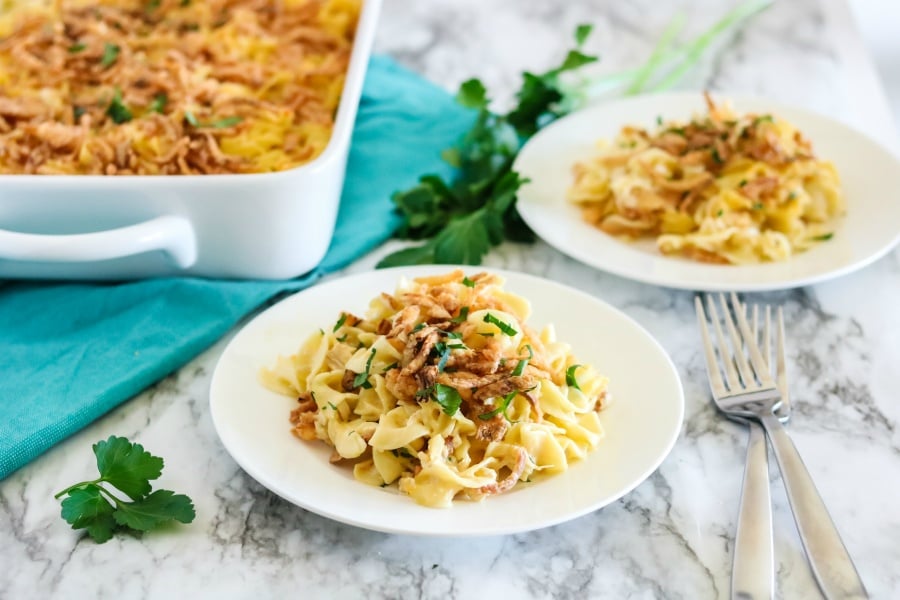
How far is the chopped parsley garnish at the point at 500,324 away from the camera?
6.56 feet

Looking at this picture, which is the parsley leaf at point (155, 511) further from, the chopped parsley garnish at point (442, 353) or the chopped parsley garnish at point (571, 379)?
the chopped parsley garnish at point (571, 379)

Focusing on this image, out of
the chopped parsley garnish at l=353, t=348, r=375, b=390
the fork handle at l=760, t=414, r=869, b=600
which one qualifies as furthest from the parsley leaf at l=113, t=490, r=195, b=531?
the fork handle at l=760, t=414, r=869, b=600

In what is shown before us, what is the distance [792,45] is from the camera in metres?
3.98

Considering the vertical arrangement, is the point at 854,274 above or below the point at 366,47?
below

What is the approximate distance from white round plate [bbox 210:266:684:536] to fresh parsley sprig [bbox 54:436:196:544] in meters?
0.14

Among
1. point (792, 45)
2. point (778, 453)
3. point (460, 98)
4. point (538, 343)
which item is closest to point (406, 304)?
point (538, 343)

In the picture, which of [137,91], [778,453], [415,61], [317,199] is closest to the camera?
[778,453]

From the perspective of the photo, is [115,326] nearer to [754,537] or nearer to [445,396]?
[445,396]

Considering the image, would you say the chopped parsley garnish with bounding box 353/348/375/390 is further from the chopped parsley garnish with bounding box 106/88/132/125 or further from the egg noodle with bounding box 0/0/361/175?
the chopped parsley garnish with bounding box 106/88/132/125

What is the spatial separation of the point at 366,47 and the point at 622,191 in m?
0.85

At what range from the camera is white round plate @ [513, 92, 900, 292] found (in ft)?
8.40

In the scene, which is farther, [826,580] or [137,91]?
[137,91]

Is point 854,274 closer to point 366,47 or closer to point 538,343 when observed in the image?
point 538,343

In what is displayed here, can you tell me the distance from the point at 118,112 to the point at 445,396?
1.43 metres
